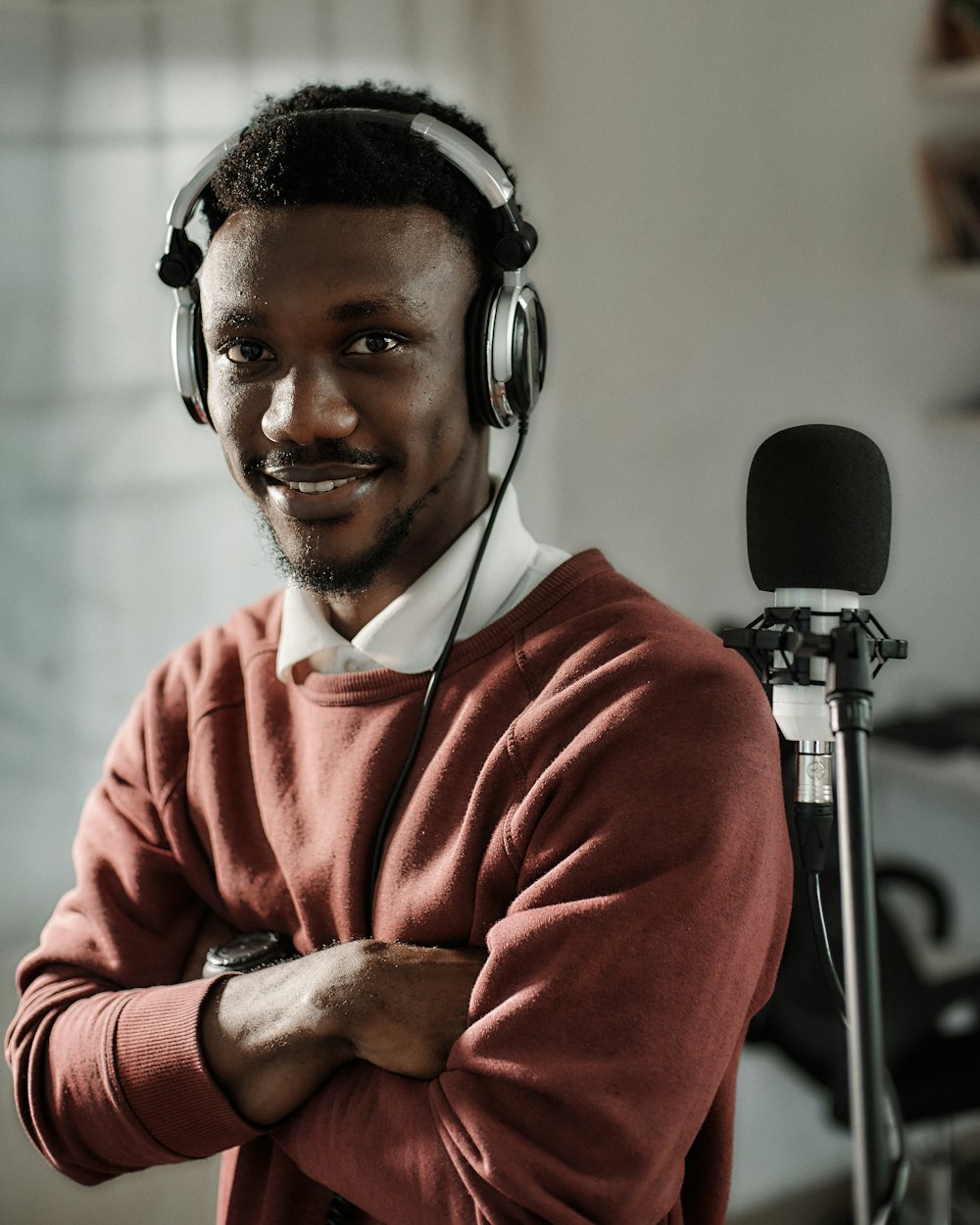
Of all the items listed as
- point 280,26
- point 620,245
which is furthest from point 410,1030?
point 620,245

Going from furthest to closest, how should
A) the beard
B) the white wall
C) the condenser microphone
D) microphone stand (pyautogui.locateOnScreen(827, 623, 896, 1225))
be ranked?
the white wall → the beard → the condenser microphone → microphone stand (pyautogui.locateOnScreen(827, 623, 896, 1225))

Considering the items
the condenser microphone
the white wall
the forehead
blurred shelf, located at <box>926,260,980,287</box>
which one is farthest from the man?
blurred shelf, located at <box>926,260,980,287</box>

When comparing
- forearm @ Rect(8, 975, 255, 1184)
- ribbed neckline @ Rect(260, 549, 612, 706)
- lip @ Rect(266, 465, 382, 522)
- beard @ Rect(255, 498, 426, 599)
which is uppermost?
lip @ Rect(266, 465, 382, 522)

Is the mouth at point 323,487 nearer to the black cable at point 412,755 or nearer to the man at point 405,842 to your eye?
the man at point 405,842

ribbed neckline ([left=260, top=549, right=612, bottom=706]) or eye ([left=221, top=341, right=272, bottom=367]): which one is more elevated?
eye ([left=221, top=341, right=272, bottom=367])

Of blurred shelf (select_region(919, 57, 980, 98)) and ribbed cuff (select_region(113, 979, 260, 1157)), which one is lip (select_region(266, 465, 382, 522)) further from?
blurred shelf (select_region(919, 57, 980, 98))

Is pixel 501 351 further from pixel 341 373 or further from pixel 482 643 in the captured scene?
pixel 482 643

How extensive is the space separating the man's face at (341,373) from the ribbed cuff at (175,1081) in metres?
0.37

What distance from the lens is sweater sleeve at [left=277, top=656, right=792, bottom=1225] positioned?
82 cm

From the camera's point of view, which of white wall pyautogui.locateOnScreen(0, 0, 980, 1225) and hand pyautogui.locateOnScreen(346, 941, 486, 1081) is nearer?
hand pyautogui.locateOnScreen(346, 941, 486, 1081)

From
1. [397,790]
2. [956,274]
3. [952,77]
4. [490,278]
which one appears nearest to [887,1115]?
[397,790]

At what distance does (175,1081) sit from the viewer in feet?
3.16

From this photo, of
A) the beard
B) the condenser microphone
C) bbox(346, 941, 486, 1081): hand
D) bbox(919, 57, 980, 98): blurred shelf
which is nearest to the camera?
the condenser microphone

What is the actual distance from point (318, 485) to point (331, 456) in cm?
4
